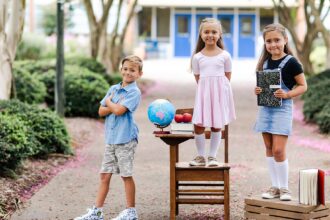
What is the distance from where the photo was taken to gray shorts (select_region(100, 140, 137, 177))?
7.62 meters

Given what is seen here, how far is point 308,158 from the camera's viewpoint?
12375 mm

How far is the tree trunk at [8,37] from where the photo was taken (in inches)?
501

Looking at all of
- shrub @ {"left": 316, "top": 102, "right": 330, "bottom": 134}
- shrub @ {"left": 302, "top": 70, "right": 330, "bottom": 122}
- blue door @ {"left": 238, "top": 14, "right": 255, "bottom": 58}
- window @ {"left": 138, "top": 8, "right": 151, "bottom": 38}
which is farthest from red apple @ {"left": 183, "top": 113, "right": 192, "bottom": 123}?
window @ {"left": 138, "top": 8, "right": 151, "bottom": 38}

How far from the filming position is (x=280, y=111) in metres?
7.28

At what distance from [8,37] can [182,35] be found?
3927cm

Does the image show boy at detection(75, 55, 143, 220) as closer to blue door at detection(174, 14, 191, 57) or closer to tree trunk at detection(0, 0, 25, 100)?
tree trunk at detection(0, 0, 25, 100)

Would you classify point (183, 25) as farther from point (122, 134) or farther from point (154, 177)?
point (122, 134)

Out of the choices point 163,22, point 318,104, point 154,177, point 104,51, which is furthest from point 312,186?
point 163,22

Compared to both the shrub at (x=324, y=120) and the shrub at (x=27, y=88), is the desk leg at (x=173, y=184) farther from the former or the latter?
the shrub at (x=27, y=88)

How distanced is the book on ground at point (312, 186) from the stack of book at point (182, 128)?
1.20 m

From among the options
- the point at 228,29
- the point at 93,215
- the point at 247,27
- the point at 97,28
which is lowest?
the point at 93,215

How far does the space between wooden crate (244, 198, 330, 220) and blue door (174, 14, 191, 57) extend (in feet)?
147

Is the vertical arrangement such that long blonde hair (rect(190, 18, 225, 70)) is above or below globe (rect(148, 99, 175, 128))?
above

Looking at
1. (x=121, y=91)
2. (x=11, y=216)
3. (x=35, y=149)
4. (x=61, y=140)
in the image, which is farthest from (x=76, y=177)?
(x=121, y=91)
